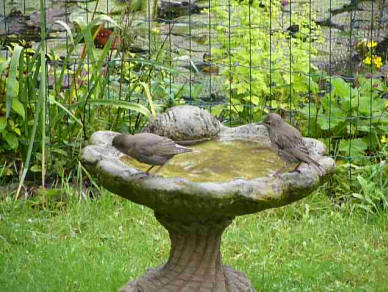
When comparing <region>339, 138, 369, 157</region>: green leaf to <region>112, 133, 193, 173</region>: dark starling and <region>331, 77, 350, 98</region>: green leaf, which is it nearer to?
<region>331, 77, 350, 98</region>: green leaf

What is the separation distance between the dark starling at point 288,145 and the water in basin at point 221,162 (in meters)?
0.07

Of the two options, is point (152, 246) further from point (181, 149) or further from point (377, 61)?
point (377, 61)

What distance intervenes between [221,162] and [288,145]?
33 cm

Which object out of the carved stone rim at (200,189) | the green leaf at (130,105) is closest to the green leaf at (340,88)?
the green leaf at (130,105)

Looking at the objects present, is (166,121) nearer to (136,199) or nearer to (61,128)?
(136,199)

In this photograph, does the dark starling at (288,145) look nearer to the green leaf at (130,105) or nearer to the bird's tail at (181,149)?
the bird's tail at (181,149)

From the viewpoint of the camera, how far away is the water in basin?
3957 mm

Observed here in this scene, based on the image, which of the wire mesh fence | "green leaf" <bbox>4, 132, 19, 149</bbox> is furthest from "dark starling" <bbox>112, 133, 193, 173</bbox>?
"green leaf" <bbox>4, 132, 19, 149</bbox>

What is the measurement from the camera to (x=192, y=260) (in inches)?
169

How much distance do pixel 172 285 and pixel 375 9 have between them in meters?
6.70

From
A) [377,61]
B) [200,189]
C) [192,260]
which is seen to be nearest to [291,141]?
[200,189]

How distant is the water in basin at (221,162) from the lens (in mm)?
3957

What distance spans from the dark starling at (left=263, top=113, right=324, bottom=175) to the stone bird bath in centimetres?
9

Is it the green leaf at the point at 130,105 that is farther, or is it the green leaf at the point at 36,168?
the green leaf at the point at 36,168
